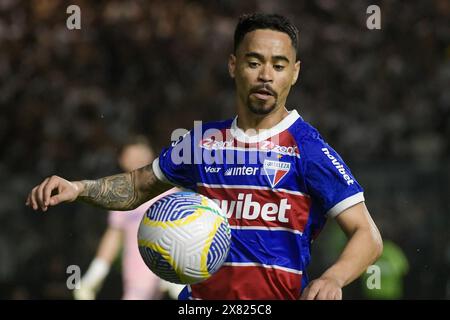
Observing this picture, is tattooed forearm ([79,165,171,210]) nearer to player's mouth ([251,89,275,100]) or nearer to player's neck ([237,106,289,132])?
player's neck ([237,106,289,132])

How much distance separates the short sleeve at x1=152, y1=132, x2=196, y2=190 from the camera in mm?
5078

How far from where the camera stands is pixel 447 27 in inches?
536

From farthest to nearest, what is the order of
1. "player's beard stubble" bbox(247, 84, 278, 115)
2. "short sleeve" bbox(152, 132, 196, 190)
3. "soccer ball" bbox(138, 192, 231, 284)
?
"short sleeve" bbox(152, 132, 196, 190), "player's beard stubble" bbox(247, 84, 278, 115), "soccer ball" bbox(138, 192, 231, 284)

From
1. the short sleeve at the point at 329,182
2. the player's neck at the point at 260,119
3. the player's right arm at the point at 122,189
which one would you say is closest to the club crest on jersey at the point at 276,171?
the short sleeve at the point at 329,182

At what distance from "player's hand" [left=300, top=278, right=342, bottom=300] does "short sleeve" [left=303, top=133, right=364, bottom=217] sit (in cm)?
60

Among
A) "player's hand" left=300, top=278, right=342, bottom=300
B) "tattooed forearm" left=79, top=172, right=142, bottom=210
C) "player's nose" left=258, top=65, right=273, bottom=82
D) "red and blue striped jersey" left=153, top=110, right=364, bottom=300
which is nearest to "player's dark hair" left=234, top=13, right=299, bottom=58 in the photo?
"player's nose" left=258, top=65, right=273, bottom=82

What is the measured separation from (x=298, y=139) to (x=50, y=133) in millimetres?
8701

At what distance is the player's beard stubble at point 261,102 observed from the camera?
480cm

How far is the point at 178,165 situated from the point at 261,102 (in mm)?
605

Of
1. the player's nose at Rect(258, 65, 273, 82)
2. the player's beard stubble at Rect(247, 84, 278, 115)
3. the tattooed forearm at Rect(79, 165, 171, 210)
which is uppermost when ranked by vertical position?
the player's nose at Rect(258, 65, 273, 82)

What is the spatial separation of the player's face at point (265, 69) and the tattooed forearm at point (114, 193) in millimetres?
872

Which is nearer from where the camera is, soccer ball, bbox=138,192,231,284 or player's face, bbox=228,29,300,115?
soccer ball, bbox=138,192,231,284
